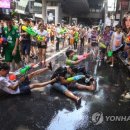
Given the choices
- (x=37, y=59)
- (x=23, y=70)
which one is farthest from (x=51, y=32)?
(x=23, y=70)

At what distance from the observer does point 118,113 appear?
632 cm

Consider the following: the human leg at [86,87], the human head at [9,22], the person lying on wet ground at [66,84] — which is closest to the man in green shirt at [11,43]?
the human head at [9,22]

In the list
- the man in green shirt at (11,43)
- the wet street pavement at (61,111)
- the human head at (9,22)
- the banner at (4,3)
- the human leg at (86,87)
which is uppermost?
the banner at (4,3)

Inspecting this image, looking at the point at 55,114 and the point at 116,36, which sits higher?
the point at 116,36

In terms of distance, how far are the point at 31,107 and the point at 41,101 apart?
0.53 metres

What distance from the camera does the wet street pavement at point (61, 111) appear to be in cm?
556

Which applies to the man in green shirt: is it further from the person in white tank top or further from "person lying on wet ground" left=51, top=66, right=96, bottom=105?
the person in white tank top

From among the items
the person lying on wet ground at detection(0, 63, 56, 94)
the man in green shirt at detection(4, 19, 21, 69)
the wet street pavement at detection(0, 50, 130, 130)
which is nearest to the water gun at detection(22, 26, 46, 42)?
the man in green shirt at detection(4, 19, 21, 69)

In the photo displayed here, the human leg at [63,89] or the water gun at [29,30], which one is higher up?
the water gun at [29,30]

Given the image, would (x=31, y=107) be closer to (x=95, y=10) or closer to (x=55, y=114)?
(x=55, y=114)

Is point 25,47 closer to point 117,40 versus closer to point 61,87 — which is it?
point 117,40

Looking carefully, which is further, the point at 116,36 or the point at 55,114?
the point at 116,36

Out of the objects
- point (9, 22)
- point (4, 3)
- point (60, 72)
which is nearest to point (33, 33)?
point (9, 22)

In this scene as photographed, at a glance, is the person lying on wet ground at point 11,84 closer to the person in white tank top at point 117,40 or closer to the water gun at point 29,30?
the water gun at point 29,30
